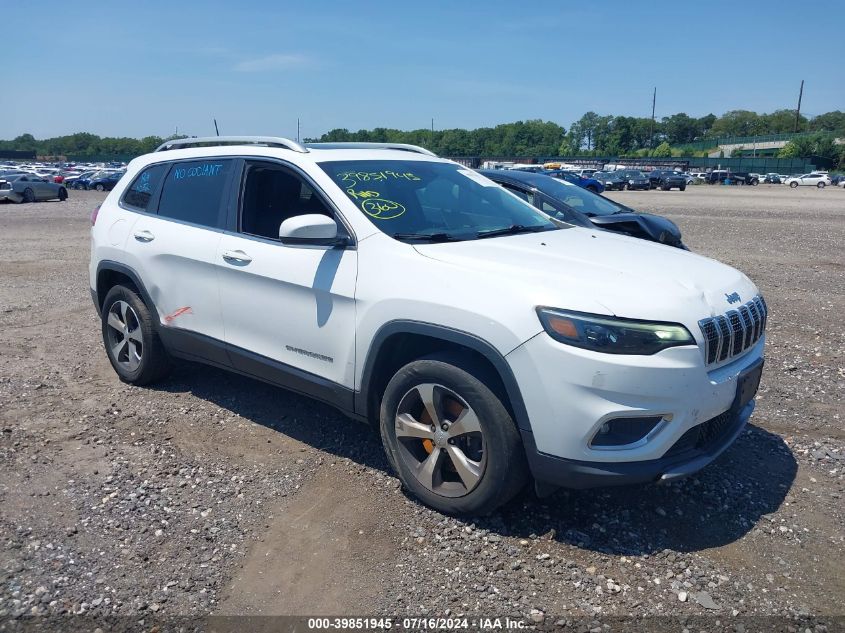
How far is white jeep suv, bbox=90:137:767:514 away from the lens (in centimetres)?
311

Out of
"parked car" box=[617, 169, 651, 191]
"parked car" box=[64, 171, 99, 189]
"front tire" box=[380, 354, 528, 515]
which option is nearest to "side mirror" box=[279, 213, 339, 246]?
"front tire" box=[380, 354, 528, 515]

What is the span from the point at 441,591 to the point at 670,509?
4.62 feet

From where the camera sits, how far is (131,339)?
5.48 metres

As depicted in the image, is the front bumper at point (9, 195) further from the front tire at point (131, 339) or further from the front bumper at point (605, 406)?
the front bumper at point (605, 406)

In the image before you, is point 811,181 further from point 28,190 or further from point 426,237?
point 426,237

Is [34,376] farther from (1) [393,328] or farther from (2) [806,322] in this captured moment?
(2) [806,322]

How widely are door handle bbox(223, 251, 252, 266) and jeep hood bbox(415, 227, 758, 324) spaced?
128 centimetres

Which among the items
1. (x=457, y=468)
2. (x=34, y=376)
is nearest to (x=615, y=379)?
(x=457, y=468)

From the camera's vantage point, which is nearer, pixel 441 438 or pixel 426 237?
pixel 441 438

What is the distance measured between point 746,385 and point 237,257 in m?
3.07

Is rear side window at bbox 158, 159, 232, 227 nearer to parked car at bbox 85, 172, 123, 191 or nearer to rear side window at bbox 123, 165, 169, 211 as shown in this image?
rear side window at bbox 123, 165, 169, 211

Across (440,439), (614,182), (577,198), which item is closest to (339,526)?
(440,439)

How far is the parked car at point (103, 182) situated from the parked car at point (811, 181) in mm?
58677

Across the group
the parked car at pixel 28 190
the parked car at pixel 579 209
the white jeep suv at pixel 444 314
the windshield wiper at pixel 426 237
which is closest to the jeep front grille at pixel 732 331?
the white jeep suv at pixel 444 314
